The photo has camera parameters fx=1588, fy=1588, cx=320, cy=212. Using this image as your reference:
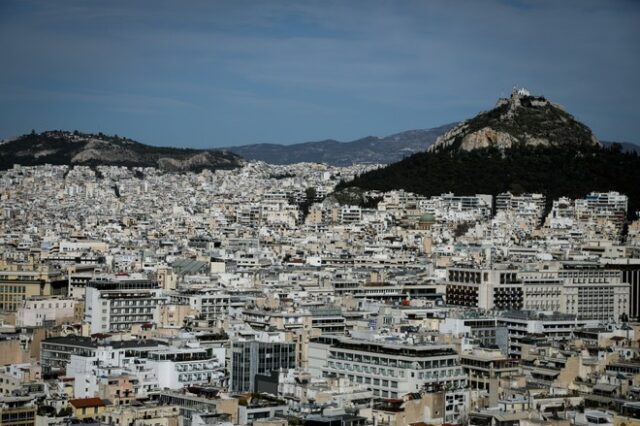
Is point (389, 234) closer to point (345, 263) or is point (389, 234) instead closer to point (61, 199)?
point (345, 263)

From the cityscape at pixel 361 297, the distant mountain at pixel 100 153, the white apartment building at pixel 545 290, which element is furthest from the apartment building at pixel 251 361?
the distant mountain at pixel 100 153

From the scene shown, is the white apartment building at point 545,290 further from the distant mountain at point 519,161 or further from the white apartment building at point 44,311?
the distant mountain at point 519,161

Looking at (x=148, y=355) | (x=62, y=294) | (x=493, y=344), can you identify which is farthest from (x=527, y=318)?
(x=62, y=294)

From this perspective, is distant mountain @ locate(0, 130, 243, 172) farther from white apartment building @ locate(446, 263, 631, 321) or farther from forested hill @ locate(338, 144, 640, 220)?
white apartment building @ locate(446, 263, 631, 321)

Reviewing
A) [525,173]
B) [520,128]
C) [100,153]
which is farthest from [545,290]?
[100,153]

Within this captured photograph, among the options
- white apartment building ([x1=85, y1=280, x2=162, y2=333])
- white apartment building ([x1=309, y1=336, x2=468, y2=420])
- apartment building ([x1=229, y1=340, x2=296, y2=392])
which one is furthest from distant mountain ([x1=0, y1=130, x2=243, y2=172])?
white apartment building ([x1=309, y1=336, x2=468, y2=420])

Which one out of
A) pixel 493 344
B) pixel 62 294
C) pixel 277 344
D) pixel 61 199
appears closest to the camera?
pixel 277 344
